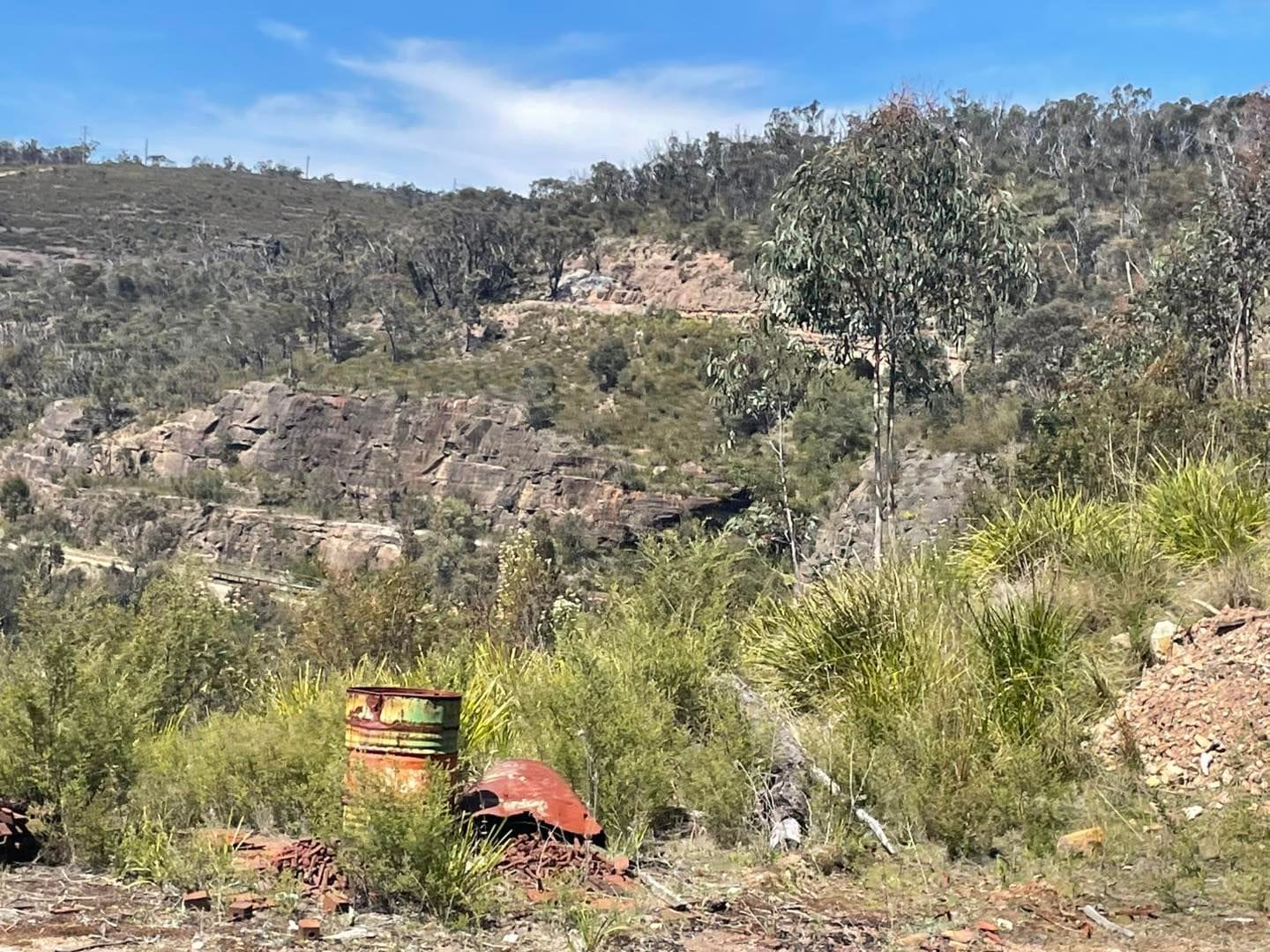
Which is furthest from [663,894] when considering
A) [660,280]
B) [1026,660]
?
[660,280]

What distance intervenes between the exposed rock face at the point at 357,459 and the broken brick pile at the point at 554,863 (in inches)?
1730

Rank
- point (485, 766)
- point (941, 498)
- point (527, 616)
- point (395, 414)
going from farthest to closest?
point (395, 414) → point (941, 498) → point (527, 616) → point (485, 766)

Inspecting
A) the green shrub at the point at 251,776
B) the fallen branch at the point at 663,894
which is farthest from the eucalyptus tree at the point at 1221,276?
the green shrub at the point at 251,776

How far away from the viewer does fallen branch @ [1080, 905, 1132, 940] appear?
429 cm

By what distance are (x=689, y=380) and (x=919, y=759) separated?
5244 centimetres

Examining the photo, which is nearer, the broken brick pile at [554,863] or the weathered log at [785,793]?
the broken brick pile at [554,863]

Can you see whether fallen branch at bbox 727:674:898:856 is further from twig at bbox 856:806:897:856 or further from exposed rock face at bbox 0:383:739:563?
exposed rock face at bbox 0:383:739:563

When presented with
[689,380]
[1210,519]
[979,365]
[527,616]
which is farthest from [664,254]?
[1210,519]

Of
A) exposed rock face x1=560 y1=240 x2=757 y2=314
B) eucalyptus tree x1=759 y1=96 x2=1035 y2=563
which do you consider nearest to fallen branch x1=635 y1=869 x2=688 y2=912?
eucalyptus tree x1=759 y1=96 x2=1035 y2=563

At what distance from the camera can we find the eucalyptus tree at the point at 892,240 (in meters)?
15.1

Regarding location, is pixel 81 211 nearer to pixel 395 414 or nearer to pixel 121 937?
pixel 395 414

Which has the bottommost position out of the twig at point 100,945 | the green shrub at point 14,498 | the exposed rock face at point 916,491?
the green shrub at point 14,498

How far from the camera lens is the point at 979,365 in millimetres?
44344

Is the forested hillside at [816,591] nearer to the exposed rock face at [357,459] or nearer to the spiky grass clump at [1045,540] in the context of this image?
the spiky grass clump at [1045,540]
